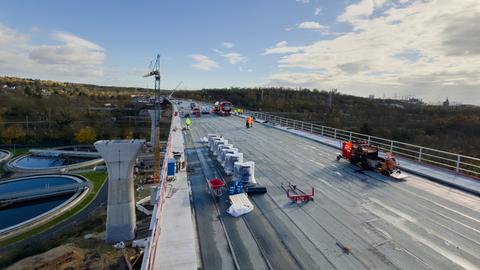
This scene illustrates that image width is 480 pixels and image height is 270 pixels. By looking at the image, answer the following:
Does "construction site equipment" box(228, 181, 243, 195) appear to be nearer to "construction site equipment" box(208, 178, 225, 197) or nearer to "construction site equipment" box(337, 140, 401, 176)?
"construction site equipment" box(208, 178, 225, 197)

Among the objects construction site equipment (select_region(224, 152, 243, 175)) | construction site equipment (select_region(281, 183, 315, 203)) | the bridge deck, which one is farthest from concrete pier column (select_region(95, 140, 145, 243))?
construction site equipment (select_region(281, 183, 315, 203))

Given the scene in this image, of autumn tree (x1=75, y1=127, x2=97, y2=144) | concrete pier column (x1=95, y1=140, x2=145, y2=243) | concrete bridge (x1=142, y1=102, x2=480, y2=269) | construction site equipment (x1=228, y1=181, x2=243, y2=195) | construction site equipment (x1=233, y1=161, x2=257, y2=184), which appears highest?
construction site equipment (x1=233, y1=161, x2=257, y2=184)

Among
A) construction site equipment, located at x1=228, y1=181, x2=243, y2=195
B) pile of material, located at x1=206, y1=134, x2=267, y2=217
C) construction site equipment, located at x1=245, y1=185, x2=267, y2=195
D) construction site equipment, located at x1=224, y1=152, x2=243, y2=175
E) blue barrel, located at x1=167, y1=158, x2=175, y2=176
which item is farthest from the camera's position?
construction site equipment, located at x1=224, y1=152, x2=243, y2=175

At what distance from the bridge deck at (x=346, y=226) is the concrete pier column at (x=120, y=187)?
908 cm

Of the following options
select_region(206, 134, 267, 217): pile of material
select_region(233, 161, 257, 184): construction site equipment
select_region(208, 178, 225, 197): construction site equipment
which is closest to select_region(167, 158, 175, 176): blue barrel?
select_region(206, 134, 267, 217): pile of material

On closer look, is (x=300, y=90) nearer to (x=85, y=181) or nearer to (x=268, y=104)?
(x=268, y=104)

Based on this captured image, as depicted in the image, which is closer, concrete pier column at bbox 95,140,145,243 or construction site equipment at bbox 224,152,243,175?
construction site equipment at bbox 224,152,243,175

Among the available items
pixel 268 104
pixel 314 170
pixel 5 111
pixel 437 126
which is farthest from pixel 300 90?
pixel 314 170

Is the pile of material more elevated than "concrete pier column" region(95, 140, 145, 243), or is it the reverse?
the pile of material

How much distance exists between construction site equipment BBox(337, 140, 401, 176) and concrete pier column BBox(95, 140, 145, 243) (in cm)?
1464

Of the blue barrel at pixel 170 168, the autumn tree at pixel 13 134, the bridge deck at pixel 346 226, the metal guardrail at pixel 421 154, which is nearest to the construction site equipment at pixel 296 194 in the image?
the bridge deck at pixel 346 226

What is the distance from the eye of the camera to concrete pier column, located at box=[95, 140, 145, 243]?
837 inches

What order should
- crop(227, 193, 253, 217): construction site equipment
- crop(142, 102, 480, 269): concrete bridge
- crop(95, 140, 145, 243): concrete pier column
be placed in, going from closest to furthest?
crop(142, 102, 480, 269): concrete bridge
crop(227, 193, 253, 217): construction site equipment
crop(95, 140, 145, 243): concrete pier column

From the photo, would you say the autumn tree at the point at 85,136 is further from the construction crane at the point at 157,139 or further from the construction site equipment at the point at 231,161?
the construction site equipment at the point at 231,161
